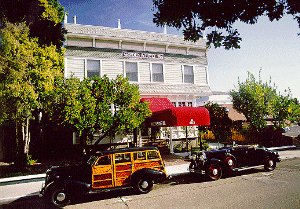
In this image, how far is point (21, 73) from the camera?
1199 cm

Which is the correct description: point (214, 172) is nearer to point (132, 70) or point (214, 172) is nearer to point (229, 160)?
point (229, 160)

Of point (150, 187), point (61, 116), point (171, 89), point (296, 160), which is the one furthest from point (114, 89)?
→ point (296, 160)

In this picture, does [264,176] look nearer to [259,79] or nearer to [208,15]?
[208,15]

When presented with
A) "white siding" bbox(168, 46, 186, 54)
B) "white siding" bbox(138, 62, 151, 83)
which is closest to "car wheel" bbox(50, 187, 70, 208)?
"white siding" bbox(138, 62, 151, 83)

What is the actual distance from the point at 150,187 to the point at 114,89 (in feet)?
21.2

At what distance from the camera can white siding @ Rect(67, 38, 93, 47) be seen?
18.7m

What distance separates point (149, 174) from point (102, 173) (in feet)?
6.32

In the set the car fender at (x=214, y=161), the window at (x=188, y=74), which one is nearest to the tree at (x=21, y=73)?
Result: the car fender at (x=214, y=161)

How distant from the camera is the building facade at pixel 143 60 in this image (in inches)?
750

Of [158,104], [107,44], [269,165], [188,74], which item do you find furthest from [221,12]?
[188,74]

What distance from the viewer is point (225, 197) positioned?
8.61 meters

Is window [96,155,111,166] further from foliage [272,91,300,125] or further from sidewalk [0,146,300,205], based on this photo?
foliage [272,91,300,125]

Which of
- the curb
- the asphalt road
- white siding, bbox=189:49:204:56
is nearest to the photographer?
the asphalt road

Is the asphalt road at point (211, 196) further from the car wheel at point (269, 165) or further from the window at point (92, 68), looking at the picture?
the window at point (92, 68)
